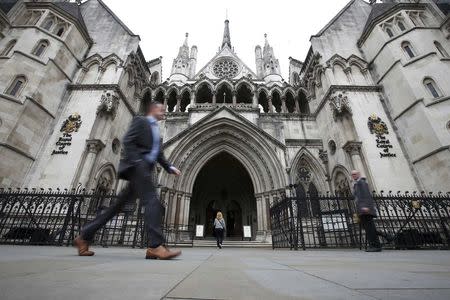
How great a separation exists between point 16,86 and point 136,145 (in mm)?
13831

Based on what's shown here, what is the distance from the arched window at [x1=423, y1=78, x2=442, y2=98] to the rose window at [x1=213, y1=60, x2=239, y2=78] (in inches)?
650

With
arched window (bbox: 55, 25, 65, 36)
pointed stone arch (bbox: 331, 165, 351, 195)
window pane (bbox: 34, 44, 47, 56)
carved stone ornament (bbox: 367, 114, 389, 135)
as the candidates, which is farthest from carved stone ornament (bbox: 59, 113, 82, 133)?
carved stone ornament (bbox: 367, 114, 389, 135)

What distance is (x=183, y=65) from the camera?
24.6 meters

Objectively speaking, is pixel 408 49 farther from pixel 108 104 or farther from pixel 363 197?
pixel 108 104

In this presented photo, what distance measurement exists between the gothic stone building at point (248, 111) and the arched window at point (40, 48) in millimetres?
69

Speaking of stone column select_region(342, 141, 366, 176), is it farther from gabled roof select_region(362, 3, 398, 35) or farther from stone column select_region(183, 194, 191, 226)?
stone column select_region(183, 194, 191, 226)

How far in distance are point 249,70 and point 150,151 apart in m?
24.3

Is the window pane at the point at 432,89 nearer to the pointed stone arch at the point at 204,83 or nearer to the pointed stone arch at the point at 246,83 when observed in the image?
the pointed stone arch at the point at 246,83

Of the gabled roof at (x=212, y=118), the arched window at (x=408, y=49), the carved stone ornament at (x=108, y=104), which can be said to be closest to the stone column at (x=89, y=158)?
the carved stone ornament at (x=108, y=104)

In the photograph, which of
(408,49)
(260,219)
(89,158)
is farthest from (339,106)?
(89,158)

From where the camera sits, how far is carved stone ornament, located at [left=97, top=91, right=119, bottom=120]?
1378 centimetres

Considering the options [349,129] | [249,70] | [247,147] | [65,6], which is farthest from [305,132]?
[65,6]

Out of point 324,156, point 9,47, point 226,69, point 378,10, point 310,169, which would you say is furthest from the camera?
point 226,69

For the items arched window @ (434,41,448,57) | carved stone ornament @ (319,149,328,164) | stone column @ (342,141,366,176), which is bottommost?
stone column @ (342,141,366,176)
